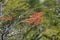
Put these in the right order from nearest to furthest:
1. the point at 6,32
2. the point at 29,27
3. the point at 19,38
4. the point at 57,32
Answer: the point at 6,32 → the point at 19,38 → the point at 29,27 → the point at 57,32

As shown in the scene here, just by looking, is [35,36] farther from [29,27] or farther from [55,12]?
[55,12]

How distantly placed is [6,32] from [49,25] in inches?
108

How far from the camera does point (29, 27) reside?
618 cm

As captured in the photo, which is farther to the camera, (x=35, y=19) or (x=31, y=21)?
(x=35, y=19)

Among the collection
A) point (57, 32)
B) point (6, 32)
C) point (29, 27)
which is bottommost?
point (57, 32)

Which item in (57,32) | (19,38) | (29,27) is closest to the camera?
(19,38)

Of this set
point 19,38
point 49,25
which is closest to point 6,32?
point 19,38

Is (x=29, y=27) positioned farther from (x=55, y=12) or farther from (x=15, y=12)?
(x=55, y=12)

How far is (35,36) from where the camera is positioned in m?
6.30

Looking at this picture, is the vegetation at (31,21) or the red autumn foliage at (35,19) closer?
the vegetation at (31,21)

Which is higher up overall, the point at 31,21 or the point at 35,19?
the point at 31,21

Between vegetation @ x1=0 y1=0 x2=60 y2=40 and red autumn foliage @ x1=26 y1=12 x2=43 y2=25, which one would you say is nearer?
vegetation @ x1=0 y1=0 x2=60 y2=40

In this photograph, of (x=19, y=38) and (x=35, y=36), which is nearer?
(x=19, y=38)

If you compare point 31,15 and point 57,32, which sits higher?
point 31,15
